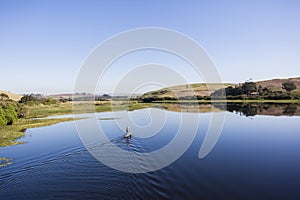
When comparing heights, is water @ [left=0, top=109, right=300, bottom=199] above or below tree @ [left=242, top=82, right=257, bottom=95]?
below

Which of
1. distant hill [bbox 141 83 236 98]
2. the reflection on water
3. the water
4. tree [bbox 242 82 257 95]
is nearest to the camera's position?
the water

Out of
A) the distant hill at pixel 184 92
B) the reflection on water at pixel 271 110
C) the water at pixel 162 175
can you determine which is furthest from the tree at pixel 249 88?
the water at pixel 162 175

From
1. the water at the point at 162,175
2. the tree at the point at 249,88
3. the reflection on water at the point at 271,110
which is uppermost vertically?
the tree at the point at 249,88

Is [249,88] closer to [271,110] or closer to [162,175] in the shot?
[271,110]

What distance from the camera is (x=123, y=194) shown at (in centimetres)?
996

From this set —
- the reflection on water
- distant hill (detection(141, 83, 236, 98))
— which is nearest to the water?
the reflection on water

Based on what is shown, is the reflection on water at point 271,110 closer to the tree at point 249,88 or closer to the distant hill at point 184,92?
the tree at point 249,88

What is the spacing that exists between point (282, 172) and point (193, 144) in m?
8.22

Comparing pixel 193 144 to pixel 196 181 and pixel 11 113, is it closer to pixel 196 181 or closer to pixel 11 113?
pixel 196 181

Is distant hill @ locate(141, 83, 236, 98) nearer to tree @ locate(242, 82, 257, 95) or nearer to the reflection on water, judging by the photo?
tree @ locate(242, 82, 257, 95)

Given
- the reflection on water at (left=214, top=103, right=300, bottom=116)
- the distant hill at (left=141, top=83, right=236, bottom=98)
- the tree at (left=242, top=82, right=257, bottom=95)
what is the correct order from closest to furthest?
the reflection on water at (left=214, top=103, right=300, bottom=116) < the tree at (left=242, top=82, right=257, bottom=95) < the distant hill at (left=141, top=83, right=236, bottom=98)

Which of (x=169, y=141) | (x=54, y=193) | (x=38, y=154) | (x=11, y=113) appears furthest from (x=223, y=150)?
(x=11, y=113)

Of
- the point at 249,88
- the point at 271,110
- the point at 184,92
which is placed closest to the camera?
the point at 271,110

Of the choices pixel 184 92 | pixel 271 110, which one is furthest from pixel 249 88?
pixel 184 92
